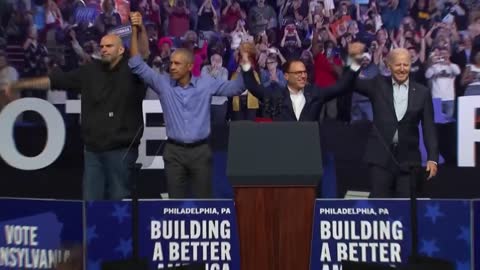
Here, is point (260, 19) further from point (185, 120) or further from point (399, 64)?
point (399, 64)

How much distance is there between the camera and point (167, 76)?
8297mm

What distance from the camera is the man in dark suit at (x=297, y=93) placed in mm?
7777

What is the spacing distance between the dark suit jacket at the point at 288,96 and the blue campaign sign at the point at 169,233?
1773 millimetres

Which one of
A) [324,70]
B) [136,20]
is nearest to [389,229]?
[324,70]

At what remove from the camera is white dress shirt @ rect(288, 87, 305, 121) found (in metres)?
7.81

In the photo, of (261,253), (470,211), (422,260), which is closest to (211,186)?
(470,211)

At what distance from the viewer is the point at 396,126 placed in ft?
26.3

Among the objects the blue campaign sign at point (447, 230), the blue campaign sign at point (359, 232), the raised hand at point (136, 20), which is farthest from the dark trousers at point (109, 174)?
the blue campaign sign at point (447, 230)

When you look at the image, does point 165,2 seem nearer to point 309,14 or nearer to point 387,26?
point 309,14

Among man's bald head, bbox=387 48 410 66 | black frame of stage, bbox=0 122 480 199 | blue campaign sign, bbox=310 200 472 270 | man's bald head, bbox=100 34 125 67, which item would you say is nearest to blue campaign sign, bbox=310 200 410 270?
blue campaign sign, bbox=310 200 472 270

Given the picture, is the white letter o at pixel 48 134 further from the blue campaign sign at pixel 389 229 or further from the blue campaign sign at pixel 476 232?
the blue campaign sign at pixel 476 232

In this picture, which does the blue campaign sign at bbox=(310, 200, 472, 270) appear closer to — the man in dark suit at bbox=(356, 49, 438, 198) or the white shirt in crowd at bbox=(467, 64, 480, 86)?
the man in dark suit at bbox=(356, 49, 438, 198)

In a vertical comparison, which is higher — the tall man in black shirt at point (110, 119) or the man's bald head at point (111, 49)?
the man's bald head at point (111, 49)

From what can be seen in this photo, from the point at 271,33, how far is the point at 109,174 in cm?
220
